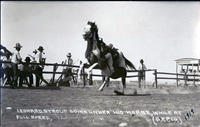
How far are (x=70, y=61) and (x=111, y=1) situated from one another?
21.7 ft

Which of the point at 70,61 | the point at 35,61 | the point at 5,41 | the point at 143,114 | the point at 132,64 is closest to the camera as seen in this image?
the point at 143,114

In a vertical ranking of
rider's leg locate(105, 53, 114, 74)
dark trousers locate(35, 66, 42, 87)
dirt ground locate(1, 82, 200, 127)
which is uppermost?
rider's leg locate(105, 53, 114, 74)

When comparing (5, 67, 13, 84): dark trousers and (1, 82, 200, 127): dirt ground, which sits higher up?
(5, 67, 13, 84): dark trousers

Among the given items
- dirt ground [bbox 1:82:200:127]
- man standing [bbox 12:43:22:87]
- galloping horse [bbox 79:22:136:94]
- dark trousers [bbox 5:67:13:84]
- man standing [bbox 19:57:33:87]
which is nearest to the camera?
dirt ground [bbox 1:82:200:127]

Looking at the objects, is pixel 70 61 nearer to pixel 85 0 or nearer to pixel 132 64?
pixel 132 64

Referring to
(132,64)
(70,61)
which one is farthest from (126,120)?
(70,61)

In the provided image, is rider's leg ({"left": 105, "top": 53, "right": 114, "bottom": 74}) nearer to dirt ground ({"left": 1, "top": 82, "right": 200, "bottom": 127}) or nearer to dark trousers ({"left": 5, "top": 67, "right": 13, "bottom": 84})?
dirt ground ({"left": 1, "top": 82, "right": 200, "bottom": 127})

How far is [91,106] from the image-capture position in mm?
6840

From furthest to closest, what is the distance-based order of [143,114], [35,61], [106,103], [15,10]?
1. [35,61]
2. [15,10]
3. [106,103]
4. [143,114]

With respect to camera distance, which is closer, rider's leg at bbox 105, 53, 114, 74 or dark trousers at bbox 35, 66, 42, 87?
rider's leg at bbox 105, 53, 114, 74

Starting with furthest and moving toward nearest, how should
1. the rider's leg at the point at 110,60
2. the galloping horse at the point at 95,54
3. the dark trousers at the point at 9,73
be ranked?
the dark trousers at the point at 9,73 → the rider's leg at the point at 110,60 → the galloping horse at the point at 95,54

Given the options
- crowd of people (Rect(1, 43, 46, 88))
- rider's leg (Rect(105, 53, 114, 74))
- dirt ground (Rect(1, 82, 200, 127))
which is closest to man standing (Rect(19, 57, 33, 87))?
crowd of people (Rect(1, 43, 46, 88))

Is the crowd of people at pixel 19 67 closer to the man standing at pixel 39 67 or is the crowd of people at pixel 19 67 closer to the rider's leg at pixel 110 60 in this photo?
the man standing at pixel 39 67

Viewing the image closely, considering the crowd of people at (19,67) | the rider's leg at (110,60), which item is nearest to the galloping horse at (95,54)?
the rider's leg at (110,60)
